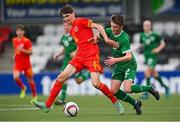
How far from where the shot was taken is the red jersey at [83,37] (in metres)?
14.8

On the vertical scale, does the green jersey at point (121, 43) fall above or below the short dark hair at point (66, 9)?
below

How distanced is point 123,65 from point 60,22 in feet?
58.3

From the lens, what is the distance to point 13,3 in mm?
31984

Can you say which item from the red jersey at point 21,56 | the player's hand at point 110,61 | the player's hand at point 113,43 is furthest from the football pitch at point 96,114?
the red jersey at point 21,56

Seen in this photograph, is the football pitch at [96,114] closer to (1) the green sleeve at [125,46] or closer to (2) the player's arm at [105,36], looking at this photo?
(1) the green sleeve at [125,46]

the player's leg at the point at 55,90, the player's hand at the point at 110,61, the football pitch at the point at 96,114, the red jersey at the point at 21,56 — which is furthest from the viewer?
the red jersey at the point at 21,56

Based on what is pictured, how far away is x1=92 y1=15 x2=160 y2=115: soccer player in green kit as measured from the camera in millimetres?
14516

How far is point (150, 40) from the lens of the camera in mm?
22094

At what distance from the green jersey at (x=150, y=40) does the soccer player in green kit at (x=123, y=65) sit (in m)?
6.88

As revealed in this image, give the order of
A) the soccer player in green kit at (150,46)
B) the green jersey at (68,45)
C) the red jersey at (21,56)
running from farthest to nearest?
the soccer player in green kit at (150,46) → the red jersey at (21,56) → the green jersey at (68,45)

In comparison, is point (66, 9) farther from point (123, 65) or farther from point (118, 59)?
point (123, 65)

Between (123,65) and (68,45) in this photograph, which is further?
(68,45)

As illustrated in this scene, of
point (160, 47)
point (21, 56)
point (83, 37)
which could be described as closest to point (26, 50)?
point (21, 56)

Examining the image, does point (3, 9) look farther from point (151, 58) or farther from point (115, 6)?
point (151, 58)
